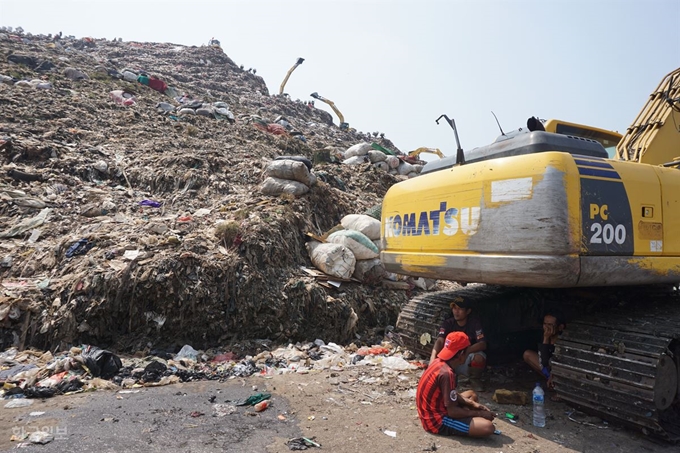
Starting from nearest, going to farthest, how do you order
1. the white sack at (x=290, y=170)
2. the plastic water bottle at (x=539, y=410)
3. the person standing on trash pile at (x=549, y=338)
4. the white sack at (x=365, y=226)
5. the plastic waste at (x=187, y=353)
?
the plastic water bottle at (x=539, y=410)
the person standing on trash pile at (x=549, y=338)
the plastic waste at (x=187, y=353)
the white sack at (x=365, y=226)
the white sack at (x=290, y=170)

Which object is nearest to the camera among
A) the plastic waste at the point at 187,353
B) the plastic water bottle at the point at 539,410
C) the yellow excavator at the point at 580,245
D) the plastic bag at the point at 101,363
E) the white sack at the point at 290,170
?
the yellow excavator at the point at 580,245

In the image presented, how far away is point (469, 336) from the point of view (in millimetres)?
4070

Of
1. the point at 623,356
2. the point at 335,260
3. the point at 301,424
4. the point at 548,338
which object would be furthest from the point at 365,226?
the point at 623,356

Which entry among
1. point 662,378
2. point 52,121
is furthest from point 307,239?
point 52,121

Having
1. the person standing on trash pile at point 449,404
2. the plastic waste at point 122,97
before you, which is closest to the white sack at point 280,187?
Answer: the person standing on trash pile at point 449,404

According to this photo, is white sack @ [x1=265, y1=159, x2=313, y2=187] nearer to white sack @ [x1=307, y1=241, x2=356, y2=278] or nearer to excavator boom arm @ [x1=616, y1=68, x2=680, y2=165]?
white sack @ [x1=307, y1=241, x2=356, y2=278]

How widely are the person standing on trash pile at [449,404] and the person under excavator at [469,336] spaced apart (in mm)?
748

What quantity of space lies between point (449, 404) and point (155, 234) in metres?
4.91

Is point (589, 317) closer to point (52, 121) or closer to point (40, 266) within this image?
point (40, 266)

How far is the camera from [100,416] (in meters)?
3.27

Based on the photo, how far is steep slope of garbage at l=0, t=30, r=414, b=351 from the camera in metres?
5.27

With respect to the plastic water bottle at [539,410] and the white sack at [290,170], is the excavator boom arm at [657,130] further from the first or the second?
the white sack at [290,170]

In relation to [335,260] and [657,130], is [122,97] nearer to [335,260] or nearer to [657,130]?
[335,260]

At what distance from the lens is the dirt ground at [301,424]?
2.87 meters
